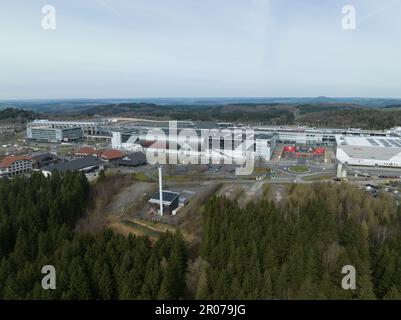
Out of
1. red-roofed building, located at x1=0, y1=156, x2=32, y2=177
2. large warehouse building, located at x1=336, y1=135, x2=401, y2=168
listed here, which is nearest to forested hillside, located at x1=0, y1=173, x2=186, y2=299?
red-roofed building, located at x1=0, y1=156, x2=32, y2=177

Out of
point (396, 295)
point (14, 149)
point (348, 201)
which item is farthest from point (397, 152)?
point (14, 149)

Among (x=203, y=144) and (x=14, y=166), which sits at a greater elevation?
(x=203, y=144)

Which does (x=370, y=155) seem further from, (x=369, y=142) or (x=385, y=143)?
(x=385, y=143)

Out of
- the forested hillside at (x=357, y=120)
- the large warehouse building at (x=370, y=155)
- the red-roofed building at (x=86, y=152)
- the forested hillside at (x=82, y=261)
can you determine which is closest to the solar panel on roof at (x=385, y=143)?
the large warehouse building at (x=370, y=155)

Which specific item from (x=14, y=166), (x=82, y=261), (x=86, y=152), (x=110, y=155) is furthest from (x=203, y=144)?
(x=82, y=261)

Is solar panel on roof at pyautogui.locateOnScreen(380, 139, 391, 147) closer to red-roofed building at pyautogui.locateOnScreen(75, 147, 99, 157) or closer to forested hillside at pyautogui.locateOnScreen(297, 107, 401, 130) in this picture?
forested hillside at pyautogui.locateOnScreen(297, 107, 401, 130)

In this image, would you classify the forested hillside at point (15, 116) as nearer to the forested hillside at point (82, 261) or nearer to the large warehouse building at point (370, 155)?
the forested hillside at point (82, 261)
